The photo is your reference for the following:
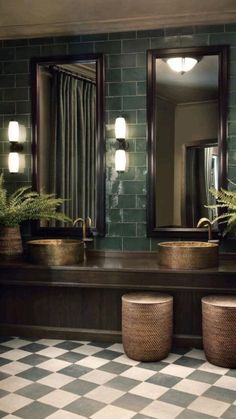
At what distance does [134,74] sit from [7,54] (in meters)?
1.23

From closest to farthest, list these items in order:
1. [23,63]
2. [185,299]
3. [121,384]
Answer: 1. [121,384]
2. [185,299]
3. [23,63]

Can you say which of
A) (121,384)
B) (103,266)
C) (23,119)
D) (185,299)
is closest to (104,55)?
(23,119)

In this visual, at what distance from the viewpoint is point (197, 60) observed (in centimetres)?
412

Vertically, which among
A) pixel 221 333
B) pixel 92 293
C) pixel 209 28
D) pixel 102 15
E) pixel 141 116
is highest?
pixel 102 15

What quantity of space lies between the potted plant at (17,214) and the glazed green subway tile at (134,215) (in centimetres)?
53

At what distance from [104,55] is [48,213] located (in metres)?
1.48

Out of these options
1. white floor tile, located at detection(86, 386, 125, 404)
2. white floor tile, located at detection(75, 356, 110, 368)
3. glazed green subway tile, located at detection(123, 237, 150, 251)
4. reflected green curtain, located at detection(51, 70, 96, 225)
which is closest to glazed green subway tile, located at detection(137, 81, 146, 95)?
reflected green curtain, located at detection(51, 70, 96, 225)

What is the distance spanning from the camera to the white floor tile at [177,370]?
3.16 meters

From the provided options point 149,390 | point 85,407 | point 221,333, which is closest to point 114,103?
point 221,333

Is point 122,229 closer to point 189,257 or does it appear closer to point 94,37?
point 189,257

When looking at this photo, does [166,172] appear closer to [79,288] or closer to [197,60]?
[197,60]

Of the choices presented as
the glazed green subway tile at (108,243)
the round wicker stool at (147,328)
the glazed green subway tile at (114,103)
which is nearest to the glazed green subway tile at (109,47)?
the glazed green subway tile at (114,103)

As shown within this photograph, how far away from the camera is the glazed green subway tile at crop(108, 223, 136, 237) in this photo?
4.28 metres

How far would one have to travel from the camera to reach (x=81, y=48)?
4.34 meters
